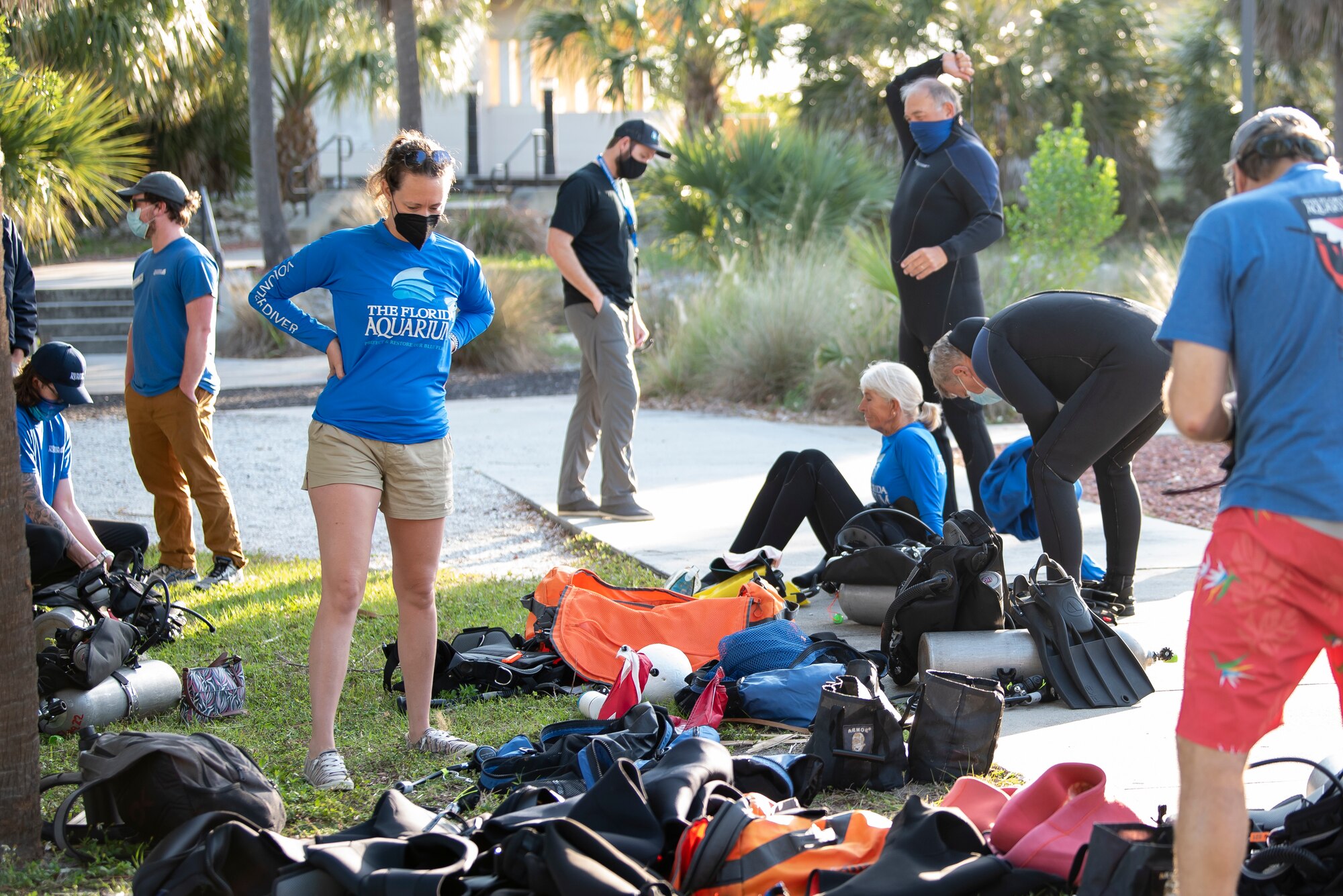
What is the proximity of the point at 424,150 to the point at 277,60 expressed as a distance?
23998mm

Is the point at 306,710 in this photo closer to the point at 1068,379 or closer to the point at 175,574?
the point at 175,574

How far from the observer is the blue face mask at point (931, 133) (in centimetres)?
626

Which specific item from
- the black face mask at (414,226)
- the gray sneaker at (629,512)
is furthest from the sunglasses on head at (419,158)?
the gray sneaker at (629,512)

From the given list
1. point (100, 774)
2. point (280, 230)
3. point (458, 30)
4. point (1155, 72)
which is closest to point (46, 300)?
point (280, 230)

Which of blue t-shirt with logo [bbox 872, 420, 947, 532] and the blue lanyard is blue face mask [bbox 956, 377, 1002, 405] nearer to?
blue t-shirt with logo [bbox 872, 420, 947, 532]

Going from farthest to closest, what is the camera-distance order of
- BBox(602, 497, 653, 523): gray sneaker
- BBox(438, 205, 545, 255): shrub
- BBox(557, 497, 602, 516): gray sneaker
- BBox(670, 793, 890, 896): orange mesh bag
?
BBox(438, 205, 545, 255): shrub
BBox(557, 497, 602, 516): gray sneaker
BBox(602, 497, 653, 523): gray sneaker
BBox(670, 793, 890, 896): orange mesh bag

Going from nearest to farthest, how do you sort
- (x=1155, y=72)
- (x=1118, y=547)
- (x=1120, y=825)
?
1. (x=1120, y=825)
2. (x=1118, y=547)
3. (x=1155, y=72)

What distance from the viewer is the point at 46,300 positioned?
17781 mm

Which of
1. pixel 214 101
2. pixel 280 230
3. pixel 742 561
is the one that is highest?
pixel 214 101

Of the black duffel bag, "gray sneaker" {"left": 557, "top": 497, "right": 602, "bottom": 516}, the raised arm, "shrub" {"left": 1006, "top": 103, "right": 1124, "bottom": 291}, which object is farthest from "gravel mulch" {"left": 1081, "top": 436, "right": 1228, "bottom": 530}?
the raised arm

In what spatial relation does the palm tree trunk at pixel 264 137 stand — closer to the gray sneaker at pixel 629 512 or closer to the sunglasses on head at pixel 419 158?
the gray sneaker at pixel 629 512

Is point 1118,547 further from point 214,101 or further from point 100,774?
point 214,101

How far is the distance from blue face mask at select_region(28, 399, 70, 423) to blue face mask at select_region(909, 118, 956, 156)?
4097 mm

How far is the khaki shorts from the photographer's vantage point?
3688 mm
